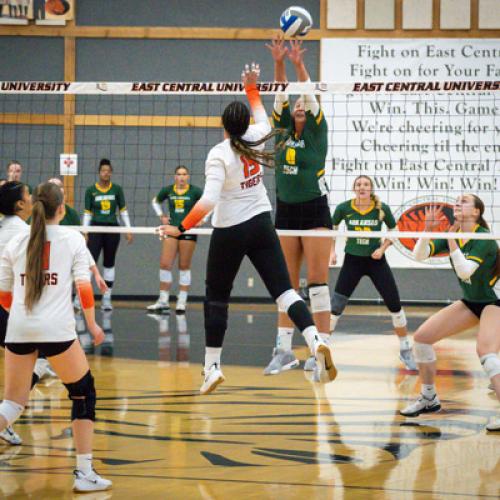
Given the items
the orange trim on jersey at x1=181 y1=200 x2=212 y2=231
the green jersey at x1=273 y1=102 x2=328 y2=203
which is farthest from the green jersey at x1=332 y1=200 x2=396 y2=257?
the orange trim on jersey at x1=181 y1=200 x2=212 y2=231

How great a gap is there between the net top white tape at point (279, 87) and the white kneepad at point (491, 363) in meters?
2.28

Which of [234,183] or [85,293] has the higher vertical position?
[234,183]

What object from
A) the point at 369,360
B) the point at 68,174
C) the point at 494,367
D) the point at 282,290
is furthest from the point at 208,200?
the point at 68,174

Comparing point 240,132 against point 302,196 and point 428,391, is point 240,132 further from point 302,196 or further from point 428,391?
point 428,391

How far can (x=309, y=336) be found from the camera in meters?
5.95

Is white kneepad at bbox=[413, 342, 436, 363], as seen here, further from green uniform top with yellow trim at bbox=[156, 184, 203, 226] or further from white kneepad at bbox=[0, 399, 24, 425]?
green uniform top with yellow trim at bbox=[156, 184, 203, 226]

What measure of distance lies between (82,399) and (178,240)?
8.96 m

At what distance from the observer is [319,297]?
26.3 feet

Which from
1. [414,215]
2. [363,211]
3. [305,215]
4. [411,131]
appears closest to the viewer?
[305,215]

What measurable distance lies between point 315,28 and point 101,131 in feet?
12.8

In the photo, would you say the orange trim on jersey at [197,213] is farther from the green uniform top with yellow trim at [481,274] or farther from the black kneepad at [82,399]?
the green uniform top with yellow trim at [481,274]

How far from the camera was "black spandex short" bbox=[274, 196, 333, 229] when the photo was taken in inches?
308

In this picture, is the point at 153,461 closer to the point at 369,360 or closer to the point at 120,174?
the point at 369,360

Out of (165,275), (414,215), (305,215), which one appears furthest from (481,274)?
(414,215)
